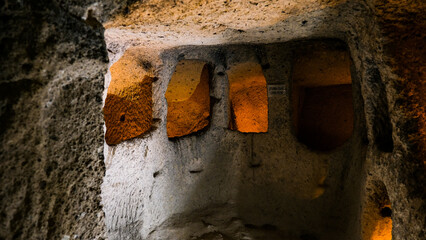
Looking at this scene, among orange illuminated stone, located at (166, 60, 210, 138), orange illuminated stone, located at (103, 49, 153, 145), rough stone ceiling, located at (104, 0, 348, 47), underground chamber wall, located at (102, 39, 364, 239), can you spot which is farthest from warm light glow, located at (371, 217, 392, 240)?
orange illuminated stone, located at (166, 60, 210, 138)

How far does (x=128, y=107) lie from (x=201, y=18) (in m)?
1.52

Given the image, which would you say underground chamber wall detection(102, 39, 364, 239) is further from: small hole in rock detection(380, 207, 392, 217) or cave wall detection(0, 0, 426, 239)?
small hole in rock detection(380, 207, 392, 217)

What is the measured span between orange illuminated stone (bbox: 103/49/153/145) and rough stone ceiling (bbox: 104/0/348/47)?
1.91 ft

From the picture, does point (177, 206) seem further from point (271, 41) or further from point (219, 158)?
→ point (271, 41)

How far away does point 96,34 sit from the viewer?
124 cm

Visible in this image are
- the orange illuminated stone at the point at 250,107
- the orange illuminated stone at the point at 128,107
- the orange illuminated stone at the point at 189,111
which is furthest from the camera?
the orange illuminated stone at the point at 250,107

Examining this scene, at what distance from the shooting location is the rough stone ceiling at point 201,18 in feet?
5.50

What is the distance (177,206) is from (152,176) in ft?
2.00

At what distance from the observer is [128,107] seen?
311 cm

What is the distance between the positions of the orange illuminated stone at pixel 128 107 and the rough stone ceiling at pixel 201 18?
58 centimetres

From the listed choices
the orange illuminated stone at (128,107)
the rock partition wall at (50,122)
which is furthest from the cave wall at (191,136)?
the orange illuminated stone at (128,107)

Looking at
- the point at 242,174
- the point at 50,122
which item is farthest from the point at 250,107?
the point at 50,122

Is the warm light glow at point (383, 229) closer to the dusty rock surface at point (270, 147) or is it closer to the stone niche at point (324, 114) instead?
the dusty rock surface at point (270, 147)

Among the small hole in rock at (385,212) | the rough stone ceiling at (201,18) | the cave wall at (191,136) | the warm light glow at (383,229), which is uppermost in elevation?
the rough stone ceiling at (201,18)
